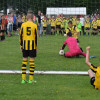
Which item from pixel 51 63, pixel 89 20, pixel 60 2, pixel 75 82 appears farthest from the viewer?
pixel 89 20

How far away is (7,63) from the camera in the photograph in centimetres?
1095

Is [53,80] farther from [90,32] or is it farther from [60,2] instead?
[90,32]

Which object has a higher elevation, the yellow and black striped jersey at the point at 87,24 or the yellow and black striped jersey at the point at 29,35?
the yellow and black striped jersey at the point at 29,35

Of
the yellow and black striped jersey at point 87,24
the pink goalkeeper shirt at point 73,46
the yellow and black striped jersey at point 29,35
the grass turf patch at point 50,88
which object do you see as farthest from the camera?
the yellow and black striped jersey at point 87,24

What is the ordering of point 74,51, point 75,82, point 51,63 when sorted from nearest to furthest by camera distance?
point 75,82 < point 51,63 < point 74,51

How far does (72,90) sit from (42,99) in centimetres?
101

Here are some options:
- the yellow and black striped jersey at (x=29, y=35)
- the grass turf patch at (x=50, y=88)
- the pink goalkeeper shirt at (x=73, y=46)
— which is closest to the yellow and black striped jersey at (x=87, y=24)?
the pink goalkeeper shirt at (x=73, y=46)

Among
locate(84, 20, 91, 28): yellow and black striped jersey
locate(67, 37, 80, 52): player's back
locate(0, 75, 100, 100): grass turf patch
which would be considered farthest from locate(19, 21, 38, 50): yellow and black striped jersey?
locate(84, 20, 91, 28): yellow and black striped jersey

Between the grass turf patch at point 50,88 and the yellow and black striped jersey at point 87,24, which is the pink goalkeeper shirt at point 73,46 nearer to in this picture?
the grass turf patch at point 50,88

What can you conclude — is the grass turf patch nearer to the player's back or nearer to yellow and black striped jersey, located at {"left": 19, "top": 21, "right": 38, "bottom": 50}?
yellow and black striped jersey, located at {"left": 19, "top": 21, "right": 38, "bottom": 50}

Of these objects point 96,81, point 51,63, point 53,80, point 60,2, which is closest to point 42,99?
point 96,81

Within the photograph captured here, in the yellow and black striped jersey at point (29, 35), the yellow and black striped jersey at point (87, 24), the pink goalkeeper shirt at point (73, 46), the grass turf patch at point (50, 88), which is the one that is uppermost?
the yellow and black striped jersey at point (29, 35)

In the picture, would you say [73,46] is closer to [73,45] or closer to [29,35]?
[73,45]

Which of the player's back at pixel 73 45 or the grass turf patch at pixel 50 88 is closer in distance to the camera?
the grass turf patch at pixel 50 88
